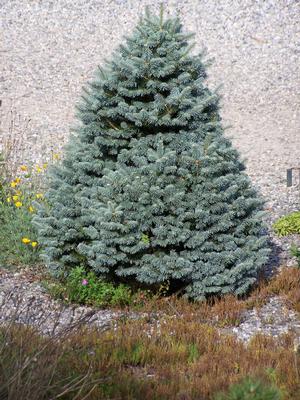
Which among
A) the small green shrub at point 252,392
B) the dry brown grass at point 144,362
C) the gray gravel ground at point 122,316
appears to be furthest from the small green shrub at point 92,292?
the small green shrub at point 252,392

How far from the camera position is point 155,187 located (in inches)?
220

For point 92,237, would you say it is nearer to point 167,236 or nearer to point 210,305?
point 167,236

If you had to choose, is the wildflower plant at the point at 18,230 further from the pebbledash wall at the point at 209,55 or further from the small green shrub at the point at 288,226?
the pebbledash wall at the point at 209,55

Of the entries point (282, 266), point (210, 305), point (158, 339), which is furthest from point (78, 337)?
point (282, 266)

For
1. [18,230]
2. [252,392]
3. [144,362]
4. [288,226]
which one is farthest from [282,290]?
[252,392]

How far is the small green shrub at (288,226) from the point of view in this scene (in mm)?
7829

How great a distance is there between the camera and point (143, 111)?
227 inches

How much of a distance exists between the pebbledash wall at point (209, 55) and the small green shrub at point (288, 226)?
1.91 metres

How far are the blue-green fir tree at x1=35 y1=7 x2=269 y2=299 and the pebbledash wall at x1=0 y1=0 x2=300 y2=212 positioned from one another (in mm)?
4113

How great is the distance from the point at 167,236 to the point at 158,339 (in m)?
1.11

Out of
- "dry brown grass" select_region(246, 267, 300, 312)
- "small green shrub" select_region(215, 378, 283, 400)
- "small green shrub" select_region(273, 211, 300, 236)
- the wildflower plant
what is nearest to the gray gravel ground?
"dry brown grass" select_region(246, 267, 300, 312)

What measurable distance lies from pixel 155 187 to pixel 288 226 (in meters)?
2.76

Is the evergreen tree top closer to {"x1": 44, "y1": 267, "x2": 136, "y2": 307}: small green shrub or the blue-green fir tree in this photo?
the blue-green fir tree

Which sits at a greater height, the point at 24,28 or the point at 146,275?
the point at 24,28
